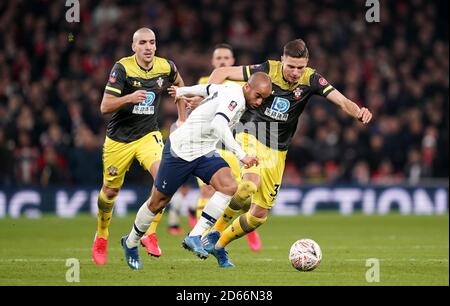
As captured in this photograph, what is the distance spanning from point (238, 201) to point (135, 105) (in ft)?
5.47

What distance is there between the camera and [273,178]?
36.3 feet

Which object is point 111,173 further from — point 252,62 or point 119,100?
point 252,62

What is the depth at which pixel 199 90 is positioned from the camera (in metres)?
10.2

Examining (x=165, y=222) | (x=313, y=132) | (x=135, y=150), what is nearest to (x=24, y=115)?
(x=165, y=222)

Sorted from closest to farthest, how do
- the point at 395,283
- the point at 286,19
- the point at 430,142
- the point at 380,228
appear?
1. the point at 395,283
2. the point at 380,228
3. the point at 430,142
4. the point at 286,19

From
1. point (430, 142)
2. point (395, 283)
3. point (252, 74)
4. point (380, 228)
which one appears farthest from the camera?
point (430, 142)

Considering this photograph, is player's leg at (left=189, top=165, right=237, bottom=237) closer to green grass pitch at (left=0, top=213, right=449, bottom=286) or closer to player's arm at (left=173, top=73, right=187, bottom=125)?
green grass pitch at (left=0, top=213, right=449, bottom=286)

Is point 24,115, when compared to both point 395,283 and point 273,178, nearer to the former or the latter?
point 273,178

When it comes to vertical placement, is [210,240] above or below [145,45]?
below

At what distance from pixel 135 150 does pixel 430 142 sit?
11.8 metres

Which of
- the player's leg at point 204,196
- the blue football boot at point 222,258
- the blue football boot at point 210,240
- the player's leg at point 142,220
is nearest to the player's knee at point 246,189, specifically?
the blue football boot at point 210,240

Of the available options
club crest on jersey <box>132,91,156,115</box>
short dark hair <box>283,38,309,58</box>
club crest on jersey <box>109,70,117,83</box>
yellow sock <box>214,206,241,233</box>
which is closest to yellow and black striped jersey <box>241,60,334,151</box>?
short dark hair <box>283,38,309,58</box>

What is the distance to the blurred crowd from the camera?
2011 centimetres

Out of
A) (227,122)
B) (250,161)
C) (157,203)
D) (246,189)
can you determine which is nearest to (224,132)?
(227,122)
